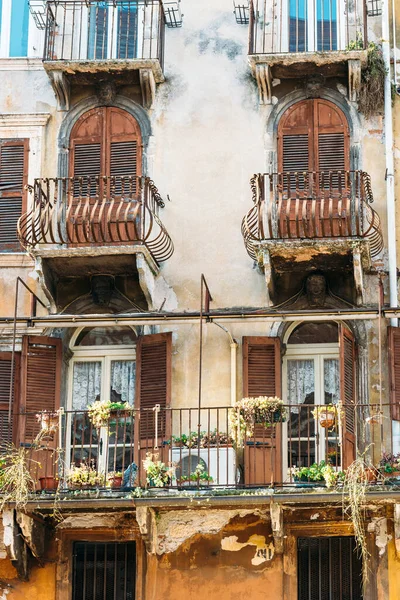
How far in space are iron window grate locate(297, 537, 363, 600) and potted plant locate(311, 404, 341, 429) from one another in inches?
58.1

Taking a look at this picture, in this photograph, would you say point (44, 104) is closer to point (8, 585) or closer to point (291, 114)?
point (291, 114)

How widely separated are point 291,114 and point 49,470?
19.4 ft

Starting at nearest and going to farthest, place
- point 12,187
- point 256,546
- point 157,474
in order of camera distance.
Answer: point 157,474 → point 256,546 → point 12,187

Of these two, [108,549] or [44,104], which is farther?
[44,104]

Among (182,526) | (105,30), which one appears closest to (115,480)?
(182,526)

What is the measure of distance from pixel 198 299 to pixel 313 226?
76.4 inches

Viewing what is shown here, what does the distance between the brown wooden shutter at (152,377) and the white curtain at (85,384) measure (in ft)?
2.40

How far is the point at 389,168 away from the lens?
2133 centimetres

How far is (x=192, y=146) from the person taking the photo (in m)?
22.0

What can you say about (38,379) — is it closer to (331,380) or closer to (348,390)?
(331,380)

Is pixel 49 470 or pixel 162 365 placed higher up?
pixel 162 365

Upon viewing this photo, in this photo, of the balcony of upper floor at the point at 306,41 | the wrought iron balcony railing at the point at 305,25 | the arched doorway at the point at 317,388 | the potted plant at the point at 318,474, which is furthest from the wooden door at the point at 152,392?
the wrought iron balcony railing at the point at 305,25

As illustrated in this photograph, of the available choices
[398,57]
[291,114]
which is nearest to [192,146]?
[291,114]

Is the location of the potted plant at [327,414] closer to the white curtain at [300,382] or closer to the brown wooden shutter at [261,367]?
the brown wooden shutter at [261,367]
